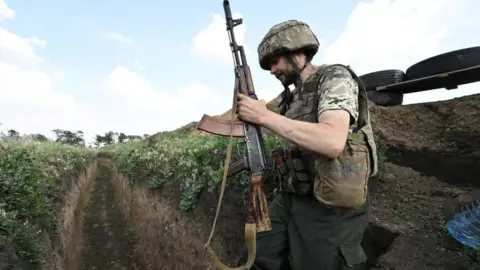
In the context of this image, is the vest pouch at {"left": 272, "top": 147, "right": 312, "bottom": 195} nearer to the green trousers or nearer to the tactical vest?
the tactical vest

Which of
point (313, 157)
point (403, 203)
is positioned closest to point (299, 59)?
point (313, 157)

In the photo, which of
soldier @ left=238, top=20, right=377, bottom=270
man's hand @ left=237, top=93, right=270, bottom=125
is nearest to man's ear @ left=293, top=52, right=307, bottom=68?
soldier @ left=238, top=20, right=377, bottom=270

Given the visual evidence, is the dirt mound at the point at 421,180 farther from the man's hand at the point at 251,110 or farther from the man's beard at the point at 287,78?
the man's hand at the point at 251,110

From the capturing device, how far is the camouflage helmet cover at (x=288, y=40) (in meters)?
2.95

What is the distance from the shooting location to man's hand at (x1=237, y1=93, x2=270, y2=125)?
2564 mm

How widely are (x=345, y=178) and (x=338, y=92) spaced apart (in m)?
0.63

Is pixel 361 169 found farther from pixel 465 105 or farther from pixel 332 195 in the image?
pixel 465 105

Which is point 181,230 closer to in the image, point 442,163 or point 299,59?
point 299,59

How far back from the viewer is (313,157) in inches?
108

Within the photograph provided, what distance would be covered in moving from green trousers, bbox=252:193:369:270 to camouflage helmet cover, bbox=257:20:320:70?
132cm

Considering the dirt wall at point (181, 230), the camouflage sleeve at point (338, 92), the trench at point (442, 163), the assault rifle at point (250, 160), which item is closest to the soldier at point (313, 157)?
the camouflage sleeve at point (338, 92)

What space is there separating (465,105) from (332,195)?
5.62 metres

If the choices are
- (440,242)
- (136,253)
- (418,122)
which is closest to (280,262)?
(440,242)

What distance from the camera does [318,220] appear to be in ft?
8.87
